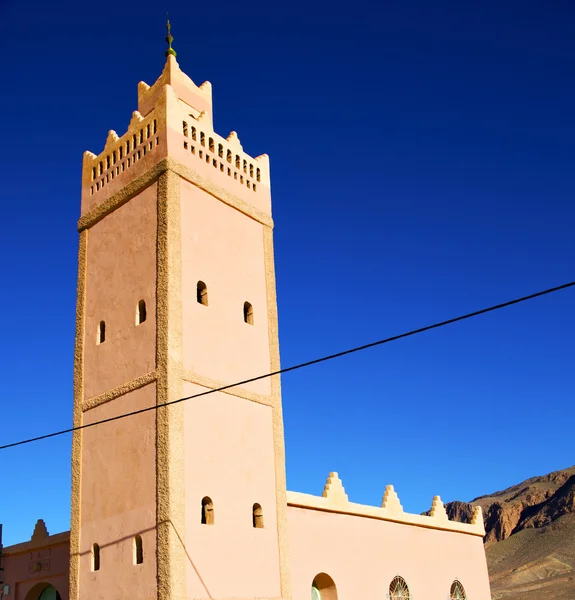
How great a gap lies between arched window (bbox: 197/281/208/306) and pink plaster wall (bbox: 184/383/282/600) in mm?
1963

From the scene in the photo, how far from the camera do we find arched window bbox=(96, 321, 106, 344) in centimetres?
1645

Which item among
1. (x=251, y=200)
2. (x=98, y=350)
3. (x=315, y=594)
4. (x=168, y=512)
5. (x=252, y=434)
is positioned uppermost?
(x=251, y=200)

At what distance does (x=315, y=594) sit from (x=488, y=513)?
3745 inches

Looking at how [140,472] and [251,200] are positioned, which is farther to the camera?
[251,200]

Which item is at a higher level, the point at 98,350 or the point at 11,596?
the point at 98,350

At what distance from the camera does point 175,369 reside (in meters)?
14.4

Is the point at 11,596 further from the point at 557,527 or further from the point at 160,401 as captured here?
the point at 557,527

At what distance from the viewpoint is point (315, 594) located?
672 inches

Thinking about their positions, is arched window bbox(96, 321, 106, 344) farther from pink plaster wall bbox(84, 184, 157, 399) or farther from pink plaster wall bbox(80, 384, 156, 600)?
pink plaster wall bbox(80, 384, 156, 600)

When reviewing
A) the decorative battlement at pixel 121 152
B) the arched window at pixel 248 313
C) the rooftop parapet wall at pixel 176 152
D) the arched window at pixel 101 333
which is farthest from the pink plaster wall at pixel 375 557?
the decorative battlement at pixel 121 152

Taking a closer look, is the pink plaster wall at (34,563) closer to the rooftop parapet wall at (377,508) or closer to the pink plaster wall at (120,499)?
the pink plaster wall at (120,499)

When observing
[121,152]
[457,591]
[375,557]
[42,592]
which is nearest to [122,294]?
[121,152]

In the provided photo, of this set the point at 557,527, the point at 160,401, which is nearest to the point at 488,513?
the point at 557,527

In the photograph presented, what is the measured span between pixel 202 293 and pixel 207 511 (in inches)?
173
